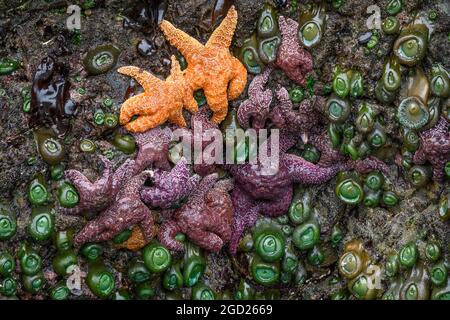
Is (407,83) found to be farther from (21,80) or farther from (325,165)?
(21,80)

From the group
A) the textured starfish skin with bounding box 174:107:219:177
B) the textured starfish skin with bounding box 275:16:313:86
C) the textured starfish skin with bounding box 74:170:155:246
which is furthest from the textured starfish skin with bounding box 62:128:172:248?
the textured starfish skin with bounding box 275:16:313:86

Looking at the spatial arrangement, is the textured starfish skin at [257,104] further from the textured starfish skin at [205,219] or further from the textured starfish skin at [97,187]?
the textured starfish skin at [97,187]

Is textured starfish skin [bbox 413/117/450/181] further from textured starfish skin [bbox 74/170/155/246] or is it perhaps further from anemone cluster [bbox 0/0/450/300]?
textured starfish skin [bbox 74/170/155/246]

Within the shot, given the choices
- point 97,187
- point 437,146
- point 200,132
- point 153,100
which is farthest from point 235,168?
point 437,146

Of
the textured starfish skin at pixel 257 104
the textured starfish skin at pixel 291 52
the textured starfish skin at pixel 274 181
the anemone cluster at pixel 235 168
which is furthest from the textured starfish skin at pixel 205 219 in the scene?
the textured starfish skin at pixel 291 52

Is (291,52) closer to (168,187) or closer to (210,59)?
(210,59)
